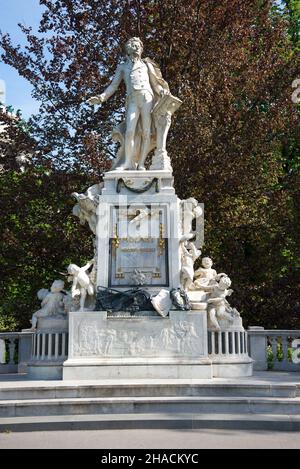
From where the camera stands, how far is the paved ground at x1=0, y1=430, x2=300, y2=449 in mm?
7160

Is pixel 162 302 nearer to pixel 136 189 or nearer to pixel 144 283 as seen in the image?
pixel 144 283

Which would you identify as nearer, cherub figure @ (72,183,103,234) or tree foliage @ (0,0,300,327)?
cherub figure @ (72,183,103,234)

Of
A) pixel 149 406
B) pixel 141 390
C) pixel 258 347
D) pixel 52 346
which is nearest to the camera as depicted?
pixel 149 406

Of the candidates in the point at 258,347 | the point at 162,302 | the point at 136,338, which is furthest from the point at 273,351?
the point at 136,338

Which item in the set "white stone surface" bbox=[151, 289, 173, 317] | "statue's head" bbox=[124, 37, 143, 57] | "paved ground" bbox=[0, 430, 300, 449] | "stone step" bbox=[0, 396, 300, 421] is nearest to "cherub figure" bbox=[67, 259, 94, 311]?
"white stone surface" bbox=[151, 289, 173, 317]

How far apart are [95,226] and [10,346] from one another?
339 centimetres

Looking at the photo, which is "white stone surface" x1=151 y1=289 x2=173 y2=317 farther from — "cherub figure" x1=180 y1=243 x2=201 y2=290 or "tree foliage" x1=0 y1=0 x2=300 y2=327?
"tree foliage" x1=0 y1=0 x2=300 y2=327

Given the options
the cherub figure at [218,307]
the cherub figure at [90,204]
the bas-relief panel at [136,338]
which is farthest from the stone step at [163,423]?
the cherub figure at [90,204]

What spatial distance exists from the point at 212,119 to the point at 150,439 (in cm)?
1349

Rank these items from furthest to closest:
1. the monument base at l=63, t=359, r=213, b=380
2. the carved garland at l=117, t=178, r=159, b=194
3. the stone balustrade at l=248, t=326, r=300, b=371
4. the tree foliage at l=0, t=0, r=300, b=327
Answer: the tree foliage at l=0, t=0, r=300, b=327, the stone balustrade at l=248, t=326, r=300, b=371, the carved garland at l=117, t=178, r=159, b=194, the monument base at l=63, t=359, r=213, b=380

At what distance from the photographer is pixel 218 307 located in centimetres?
1174

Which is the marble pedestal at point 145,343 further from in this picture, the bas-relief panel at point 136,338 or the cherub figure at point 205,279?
the cherub figure at point 205,279

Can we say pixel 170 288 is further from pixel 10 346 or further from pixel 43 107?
pixel 43 107

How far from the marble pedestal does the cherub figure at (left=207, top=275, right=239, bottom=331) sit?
49 cm
